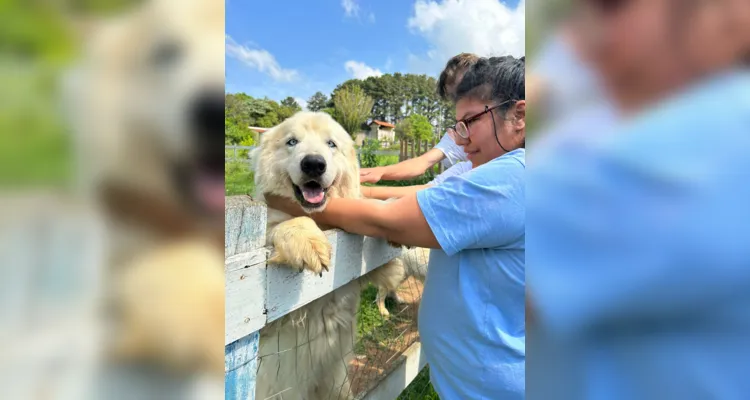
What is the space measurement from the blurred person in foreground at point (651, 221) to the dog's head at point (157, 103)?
0.39 metres

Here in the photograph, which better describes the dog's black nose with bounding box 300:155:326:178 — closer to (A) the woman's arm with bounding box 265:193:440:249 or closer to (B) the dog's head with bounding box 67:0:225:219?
(A) the woman's arm with bounding box 265:193:440:249

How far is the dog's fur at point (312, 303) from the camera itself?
201 cm

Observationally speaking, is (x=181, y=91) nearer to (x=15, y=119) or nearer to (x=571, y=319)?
(x=15, y=119)

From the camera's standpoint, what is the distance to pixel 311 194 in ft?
7.15

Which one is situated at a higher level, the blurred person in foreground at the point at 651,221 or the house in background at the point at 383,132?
the house in background at the point at 383,132

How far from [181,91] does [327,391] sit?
2312 mm

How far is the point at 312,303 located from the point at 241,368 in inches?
35.9

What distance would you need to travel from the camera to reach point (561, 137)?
515mm

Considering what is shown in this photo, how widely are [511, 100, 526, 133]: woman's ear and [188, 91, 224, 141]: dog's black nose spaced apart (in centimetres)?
144

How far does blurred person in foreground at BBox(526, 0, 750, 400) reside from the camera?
0.48 metres

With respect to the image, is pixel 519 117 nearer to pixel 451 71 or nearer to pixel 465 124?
pixel 465 124

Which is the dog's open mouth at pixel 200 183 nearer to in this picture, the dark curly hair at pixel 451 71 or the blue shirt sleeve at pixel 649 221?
the blue shirt sleeve at pixel 649 221

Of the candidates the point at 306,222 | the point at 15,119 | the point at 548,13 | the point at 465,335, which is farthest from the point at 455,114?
the point at 15,119

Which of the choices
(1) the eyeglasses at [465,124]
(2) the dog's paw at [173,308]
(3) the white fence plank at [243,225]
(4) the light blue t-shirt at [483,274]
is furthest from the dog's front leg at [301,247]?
(2) the dog's paw at [173,308]
